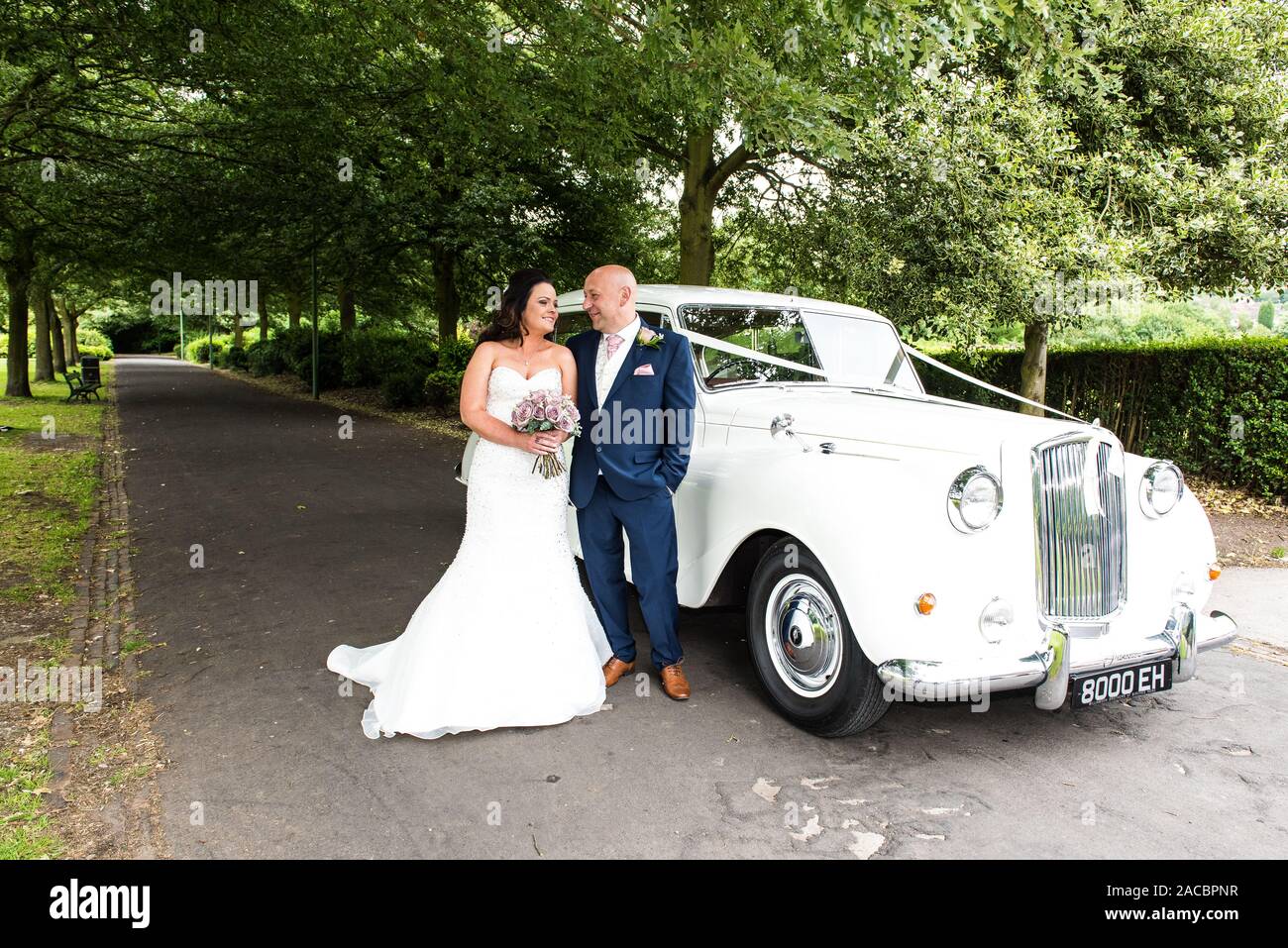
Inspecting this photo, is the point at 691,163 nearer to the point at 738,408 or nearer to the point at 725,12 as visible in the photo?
the point at 725,12

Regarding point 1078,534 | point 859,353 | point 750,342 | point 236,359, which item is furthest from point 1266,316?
point 236,359

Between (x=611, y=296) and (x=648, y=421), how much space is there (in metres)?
0.68

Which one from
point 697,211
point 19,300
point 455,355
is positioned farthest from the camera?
point 19,300

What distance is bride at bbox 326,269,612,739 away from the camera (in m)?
4.07

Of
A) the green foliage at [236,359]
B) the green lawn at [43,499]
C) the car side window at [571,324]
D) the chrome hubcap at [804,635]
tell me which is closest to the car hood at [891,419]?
the chrome hubcap at [804,635]

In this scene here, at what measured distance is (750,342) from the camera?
5.27m

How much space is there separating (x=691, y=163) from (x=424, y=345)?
947cm

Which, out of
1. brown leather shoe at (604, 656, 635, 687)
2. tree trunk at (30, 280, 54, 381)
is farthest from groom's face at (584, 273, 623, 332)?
tree trunk at (30, 280, 54, 381)

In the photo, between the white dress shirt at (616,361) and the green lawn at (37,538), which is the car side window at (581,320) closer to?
the white dress shirt at (616,361)

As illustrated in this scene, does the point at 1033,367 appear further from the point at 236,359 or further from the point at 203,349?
the point at 203,349

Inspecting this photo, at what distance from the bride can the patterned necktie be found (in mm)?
141

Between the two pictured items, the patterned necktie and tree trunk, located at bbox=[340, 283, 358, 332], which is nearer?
the patterned necktie

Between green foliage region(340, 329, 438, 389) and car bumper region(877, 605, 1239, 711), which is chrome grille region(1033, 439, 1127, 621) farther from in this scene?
green foliage region(340, 329, 438, 389)

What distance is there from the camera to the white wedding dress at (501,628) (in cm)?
404
